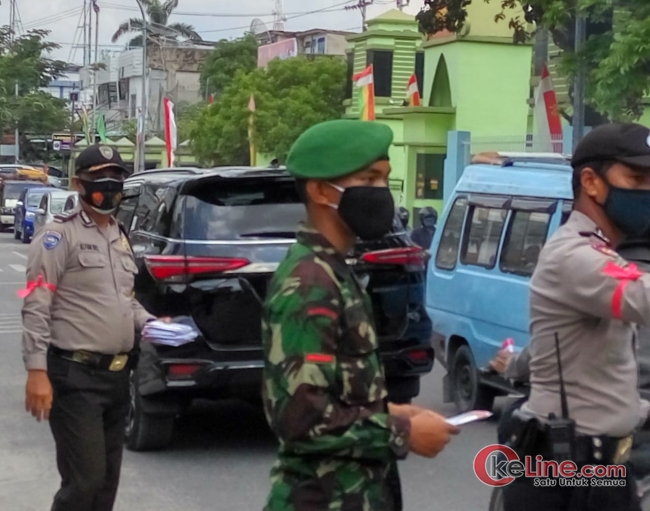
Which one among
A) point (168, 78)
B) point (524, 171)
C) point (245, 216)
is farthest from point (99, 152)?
point (168, 78)

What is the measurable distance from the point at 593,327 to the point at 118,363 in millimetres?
2429

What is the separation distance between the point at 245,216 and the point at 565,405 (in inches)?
179

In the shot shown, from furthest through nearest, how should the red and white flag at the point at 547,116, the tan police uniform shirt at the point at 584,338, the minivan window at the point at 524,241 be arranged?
the red and white flag at the point at 547,116 → the minivan window at the point at 524,241 → the tan police uniform shirt at the point at 584,338

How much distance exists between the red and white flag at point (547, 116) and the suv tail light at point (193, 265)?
396 inches

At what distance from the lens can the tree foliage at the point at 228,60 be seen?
62500 millimetres

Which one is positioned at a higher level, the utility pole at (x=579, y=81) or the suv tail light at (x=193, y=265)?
the utility pole at (x=579, y=81)

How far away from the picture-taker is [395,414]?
2.97m

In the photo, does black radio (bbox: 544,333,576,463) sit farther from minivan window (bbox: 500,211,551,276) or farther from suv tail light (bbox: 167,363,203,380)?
minivan window (bbox: 500,211,551,276)

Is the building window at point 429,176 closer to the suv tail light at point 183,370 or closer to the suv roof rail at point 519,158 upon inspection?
the suv roof rail at point 519,158

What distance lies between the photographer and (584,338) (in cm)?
347

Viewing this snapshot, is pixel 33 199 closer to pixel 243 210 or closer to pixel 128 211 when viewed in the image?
pixel 128 211

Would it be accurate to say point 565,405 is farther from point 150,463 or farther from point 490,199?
point 490,199

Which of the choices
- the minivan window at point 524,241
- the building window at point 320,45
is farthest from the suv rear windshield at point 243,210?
the building window at point 320,45

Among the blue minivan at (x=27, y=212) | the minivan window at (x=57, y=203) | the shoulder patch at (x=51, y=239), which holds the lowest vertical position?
the blue minivan at (x=27, y=212)
